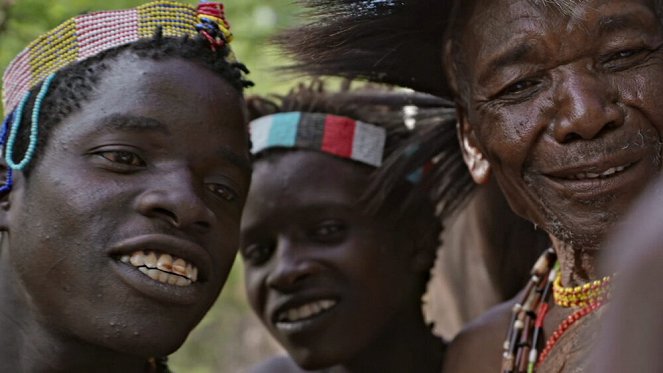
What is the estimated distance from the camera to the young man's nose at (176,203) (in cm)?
265

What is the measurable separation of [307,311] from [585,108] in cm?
146

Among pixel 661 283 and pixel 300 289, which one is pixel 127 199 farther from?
pixel 661 283

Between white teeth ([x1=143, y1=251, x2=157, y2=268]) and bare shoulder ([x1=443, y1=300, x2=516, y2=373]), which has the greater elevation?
white teeth ([x1=143, y1=251, x2=157, y2=268])

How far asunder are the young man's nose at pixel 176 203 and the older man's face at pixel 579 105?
86 centimetres

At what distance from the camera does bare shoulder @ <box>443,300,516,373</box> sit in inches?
125

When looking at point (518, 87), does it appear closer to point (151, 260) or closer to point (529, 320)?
point (529, 320)

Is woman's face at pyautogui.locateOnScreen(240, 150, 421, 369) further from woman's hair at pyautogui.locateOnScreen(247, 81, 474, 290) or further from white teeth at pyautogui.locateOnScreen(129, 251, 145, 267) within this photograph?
white teeth at pyautogui.locateOnScreen(129, 251, 145, 267)

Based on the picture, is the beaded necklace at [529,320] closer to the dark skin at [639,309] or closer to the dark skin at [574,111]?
the dark skin at [574,111]

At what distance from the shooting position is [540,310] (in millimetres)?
3064

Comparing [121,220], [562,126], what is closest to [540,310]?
[562,126]

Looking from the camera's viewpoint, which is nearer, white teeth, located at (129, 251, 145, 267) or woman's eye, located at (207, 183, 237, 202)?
white teeth, located at (129, 251, 145, 267)

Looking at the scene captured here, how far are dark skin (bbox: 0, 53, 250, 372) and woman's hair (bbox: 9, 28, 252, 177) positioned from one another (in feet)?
0.09

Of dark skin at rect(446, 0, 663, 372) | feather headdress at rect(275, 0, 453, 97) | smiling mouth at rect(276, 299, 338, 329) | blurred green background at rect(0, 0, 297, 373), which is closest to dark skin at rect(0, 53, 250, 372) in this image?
feather headdress at rect(275, 0, 453, 97)

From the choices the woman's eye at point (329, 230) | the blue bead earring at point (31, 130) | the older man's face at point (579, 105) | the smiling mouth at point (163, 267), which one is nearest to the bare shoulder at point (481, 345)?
the older man's face at point (579, 105)
